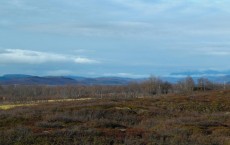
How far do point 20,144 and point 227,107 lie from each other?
37.9m

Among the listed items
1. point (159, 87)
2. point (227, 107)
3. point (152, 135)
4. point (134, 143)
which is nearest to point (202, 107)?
point (227, 107)

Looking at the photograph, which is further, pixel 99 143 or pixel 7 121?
pixel 7 121

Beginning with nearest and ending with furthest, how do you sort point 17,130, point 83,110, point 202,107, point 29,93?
point 17,130, point 83,110, point 202,107, point 29,93

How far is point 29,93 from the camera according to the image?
458 ft

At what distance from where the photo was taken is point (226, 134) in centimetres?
2034

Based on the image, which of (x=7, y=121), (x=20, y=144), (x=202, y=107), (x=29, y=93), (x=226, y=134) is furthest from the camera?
(x=29, y=93)

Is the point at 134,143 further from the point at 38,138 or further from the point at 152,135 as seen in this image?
the point at 38,138

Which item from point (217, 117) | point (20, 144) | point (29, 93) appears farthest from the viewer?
point (29, 93)

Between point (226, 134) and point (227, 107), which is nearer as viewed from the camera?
point (226, 134)

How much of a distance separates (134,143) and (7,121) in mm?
12160

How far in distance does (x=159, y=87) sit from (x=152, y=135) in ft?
A: 351

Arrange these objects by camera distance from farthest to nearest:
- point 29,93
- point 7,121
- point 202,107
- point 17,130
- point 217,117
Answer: point 29,93 < point 202,107 < point 217,117 < point 7,121 < point 17,130

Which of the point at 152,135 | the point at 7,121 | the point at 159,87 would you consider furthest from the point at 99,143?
the point at 159,87

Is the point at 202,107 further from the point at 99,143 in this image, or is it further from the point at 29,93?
the point at 29,93
